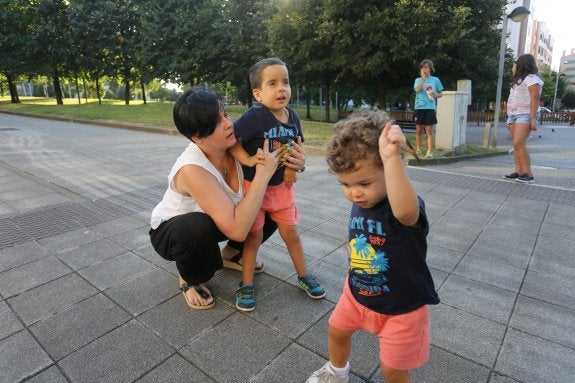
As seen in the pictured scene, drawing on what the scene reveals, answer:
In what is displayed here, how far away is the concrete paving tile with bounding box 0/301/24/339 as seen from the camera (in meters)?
2.20

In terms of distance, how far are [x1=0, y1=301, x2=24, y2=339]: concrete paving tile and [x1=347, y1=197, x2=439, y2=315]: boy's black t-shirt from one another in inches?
82.5

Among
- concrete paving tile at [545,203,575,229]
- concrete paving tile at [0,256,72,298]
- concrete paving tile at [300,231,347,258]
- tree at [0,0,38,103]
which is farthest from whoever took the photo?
tree at [0,0,38,103]

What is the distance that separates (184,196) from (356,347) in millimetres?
1378

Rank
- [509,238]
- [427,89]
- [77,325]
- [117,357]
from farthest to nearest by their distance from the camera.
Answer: [427,89] < [509,238] < [77,325] < [117,357]

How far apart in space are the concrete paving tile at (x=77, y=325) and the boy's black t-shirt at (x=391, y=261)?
1626 millimetres

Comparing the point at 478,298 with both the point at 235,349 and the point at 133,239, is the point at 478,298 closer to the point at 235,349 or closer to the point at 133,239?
the point at 235,349

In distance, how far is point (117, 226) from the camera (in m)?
3.94

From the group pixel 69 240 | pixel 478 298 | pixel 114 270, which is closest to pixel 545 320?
pixel 478 298

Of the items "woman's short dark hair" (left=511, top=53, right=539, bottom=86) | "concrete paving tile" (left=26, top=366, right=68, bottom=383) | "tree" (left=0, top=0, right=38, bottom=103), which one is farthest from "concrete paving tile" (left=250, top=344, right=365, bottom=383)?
"tree" (left=0, top=0, right=38, bottom=103)

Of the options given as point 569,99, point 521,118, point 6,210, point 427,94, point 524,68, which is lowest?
point 6,210

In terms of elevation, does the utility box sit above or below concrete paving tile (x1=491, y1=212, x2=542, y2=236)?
above

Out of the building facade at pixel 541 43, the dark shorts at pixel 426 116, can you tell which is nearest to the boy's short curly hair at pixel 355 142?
the dark shorts at pixel 426 116

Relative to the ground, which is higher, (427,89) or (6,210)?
(427,89)

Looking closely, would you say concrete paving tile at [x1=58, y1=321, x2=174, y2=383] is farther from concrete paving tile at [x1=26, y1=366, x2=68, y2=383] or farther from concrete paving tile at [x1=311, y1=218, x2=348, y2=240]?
concrete paving tile at [x1=311, y1=218, x2=348, y2=240]
